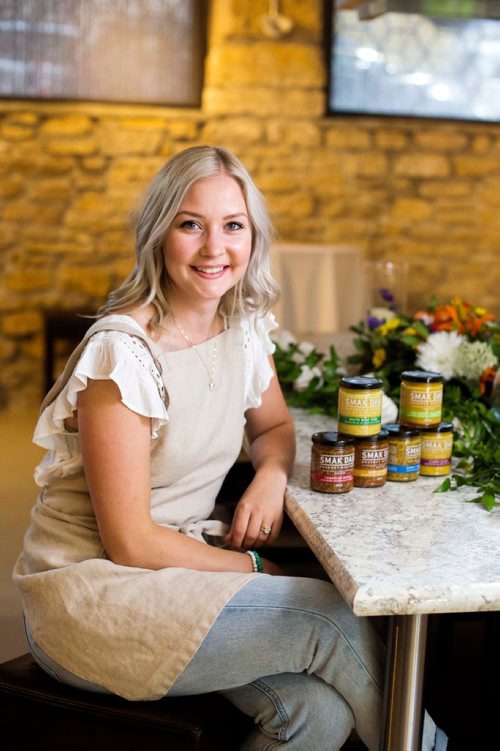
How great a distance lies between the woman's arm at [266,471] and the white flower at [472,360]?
490mm

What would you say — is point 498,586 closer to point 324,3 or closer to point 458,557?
point 458,557

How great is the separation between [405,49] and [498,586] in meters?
5.32

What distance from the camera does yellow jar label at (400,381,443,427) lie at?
1.85 metres

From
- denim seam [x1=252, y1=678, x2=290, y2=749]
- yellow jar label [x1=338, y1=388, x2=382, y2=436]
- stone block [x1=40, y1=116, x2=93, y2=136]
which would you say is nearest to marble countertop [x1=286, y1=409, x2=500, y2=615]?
yellow jar label [x1=338, y1=388, x2=382, y2=436]

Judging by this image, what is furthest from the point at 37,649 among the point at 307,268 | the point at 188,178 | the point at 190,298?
the point at 307,268

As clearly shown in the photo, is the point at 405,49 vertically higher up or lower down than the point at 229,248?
higher up

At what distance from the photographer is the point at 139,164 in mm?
5797

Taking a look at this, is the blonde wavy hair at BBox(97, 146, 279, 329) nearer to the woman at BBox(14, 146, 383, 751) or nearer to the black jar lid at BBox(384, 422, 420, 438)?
the woman at BBox(14, 146, 383, 751)

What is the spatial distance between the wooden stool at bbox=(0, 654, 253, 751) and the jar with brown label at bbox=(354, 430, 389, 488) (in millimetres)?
484

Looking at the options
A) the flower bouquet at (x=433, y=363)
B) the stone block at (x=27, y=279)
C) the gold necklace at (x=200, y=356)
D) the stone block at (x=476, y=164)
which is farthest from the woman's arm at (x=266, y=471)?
the stone block at (x=476, y=164)

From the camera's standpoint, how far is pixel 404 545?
1.47 metres

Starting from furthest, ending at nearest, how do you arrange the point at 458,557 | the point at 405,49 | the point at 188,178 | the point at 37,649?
the point at 405,49 < the point at 188,178 < the point at 37,649 < the point at 458,557

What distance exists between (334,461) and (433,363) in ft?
2.27

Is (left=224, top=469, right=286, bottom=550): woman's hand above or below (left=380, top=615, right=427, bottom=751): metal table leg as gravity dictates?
above
